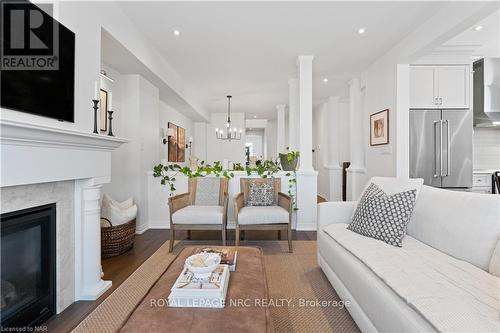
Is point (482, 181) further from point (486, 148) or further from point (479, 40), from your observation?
point (479, 40)

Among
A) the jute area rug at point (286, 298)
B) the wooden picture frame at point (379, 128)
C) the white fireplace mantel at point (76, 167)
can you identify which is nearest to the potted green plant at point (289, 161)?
the wooden picture frame at point (379, 128)

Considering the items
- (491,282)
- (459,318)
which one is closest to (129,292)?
(459,318)

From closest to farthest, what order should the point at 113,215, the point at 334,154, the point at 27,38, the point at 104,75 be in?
1. the point at 27,38
2. the point at 113,215
3. the point at 104,75
4. the point at 334,154

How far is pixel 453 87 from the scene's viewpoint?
12.1 ft

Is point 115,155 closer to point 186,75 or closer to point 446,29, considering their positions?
point 186,75

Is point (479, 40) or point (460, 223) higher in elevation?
point (479, 40)

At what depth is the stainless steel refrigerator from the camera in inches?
143

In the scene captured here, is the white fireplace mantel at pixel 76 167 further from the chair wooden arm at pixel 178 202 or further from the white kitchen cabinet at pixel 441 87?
the white kitchen cabinet at pixel 441 87

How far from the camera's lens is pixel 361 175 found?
4926 millimetres

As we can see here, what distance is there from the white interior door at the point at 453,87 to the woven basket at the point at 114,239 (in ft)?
14.4

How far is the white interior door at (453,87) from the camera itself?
145 inches

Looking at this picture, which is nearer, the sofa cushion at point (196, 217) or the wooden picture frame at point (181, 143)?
the sofa cushion at point (196, 217)

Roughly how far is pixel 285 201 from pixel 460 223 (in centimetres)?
180

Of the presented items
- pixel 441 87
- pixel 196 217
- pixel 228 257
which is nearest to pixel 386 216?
pixel 228 257
